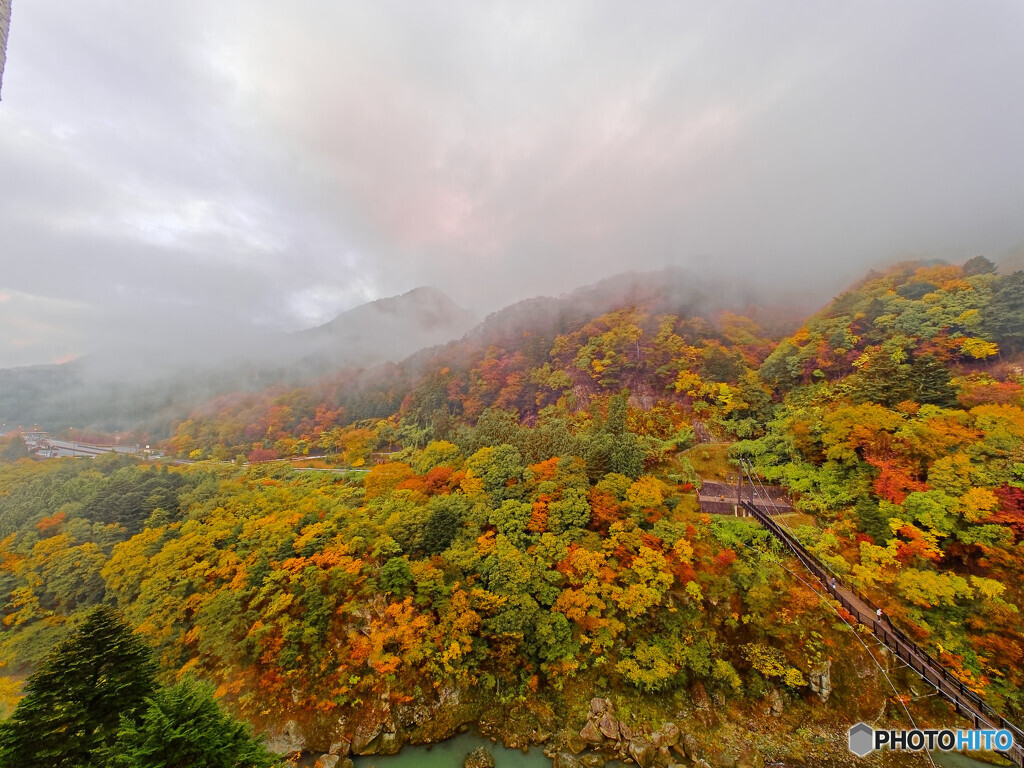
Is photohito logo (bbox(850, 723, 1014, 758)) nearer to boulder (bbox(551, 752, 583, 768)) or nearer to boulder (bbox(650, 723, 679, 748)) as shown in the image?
boulder (bbox(650, 723, 679, 748))

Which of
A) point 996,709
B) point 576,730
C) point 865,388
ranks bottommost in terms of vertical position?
point 576,730

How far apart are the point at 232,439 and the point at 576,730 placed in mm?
58994

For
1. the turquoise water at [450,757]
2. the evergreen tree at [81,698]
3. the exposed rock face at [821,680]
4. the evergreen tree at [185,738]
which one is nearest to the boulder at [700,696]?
the exposed rock face at [821,680]

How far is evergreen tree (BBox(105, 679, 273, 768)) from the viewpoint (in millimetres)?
8727

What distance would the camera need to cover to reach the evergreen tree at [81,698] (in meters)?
9.14

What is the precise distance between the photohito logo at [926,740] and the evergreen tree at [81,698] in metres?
26.5

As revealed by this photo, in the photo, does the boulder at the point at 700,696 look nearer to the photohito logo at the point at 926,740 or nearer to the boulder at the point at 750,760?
the boulder at the point at 750,760

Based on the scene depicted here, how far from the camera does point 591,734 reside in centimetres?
1653

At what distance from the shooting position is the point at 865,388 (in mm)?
24359

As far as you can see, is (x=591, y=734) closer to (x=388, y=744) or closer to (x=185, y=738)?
(x=388, y=744)

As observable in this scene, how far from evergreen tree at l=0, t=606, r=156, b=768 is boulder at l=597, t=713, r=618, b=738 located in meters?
18.1

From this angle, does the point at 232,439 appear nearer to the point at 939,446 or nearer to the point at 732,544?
the point at 732,544

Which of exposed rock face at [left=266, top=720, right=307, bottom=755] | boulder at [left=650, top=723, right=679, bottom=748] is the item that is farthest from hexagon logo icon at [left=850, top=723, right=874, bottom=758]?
exposed rock face at [left=266, top=720, right=307, bottom=755]

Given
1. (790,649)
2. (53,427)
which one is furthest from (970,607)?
(53,427)
